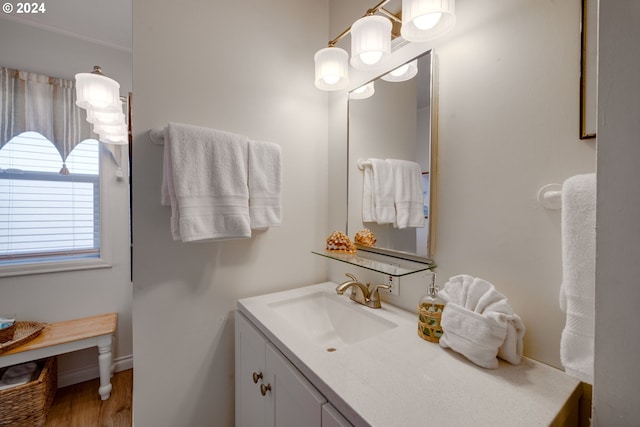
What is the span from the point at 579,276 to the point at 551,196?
0.70 feet

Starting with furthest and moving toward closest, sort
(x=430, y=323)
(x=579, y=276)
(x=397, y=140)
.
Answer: (x=397, y=140) → (x=430, y=323) → (x=579, y=276)

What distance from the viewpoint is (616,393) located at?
0.35 metres

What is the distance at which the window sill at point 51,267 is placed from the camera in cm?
160

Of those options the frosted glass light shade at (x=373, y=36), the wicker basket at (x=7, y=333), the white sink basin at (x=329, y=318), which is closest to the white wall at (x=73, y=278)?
the wicker basket at (x=7, y=333)

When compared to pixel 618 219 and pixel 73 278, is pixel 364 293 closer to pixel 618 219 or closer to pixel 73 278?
pixel 618 219

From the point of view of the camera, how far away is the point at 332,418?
0.56 metres

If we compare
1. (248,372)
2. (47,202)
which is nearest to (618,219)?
(248,372)

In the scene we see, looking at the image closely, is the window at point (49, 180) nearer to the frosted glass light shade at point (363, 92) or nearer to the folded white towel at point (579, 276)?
the frosted glass light shade at point (363, 92)

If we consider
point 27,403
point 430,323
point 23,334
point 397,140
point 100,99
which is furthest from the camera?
point 23,334

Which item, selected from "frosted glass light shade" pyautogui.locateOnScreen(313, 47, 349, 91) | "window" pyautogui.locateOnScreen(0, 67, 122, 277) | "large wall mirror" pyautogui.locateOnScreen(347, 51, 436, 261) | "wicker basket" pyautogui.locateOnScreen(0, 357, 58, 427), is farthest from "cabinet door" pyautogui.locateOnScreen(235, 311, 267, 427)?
"window" pyautogui.locateOnScreen(0, 67, 122, 277)

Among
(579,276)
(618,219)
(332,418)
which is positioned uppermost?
(618,219)

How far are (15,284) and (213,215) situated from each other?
1662 millimetres

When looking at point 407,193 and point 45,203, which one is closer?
point 407,193

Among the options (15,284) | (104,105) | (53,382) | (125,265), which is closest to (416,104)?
(104,105)
